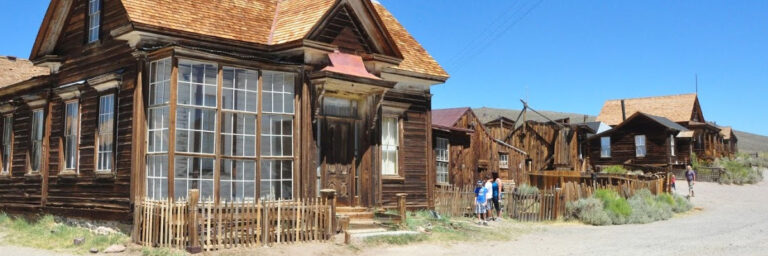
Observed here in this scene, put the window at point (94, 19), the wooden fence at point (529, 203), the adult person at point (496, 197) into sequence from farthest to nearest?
the wooden fence at point (529, 203) < the adult person at point (496, 197) < the window at point (94, 19)

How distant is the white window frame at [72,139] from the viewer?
16281 mm

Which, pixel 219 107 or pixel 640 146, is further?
pixel 640 146

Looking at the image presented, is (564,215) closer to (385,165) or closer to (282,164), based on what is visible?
(385,165)

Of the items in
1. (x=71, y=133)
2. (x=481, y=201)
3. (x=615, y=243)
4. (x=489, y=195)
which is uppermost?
(x=71, y=133)

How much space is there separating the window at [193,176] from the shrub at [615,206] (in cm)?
1212

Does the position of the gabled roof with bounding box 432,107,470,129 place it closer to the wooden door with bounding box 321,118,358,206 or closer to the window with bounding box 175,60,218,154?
the wooden door with bounding box 321,118,358,206

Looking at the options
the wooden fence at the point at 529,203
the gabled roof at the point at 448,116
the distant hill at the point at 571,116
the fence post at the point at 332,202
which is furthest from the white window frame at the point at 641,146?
the distant hill at the point at 571,116

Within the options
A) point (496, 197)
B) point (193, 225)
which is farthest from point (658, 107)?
point (193, 225)

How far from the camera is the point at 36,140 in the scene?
18594 millimetres

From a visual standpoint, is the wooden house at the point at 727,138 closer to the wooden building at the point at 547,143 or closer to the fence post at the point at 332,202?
the wooden building at the point at 547,143

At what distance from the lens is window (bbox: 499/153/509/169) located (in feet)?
102

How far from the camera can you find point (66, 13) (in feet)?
56.4

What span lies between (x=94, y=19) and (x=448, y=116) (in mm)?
16077

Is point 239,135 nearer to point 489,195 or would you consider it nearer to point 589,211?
point 489,195
